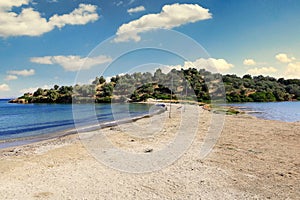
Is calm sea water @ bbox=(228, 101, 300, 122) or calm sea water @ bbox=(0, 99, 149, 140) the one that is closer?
calm sea water @ bbox=(0, 99, 149, 140)

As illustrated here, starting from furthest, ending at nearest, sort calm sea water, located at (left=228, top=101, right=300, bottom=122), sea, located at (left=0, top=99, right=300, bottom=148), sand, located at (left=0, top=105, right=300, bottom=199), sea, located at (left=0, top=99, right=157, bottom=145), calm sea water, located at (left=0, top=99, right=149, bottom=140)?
calm sea water, located at (left=228, top=101, right=300, bottom=122), calm sea water, located at (left=0, top=99, right=149, bottom=140), sea, located at (left=0, top=99, right=157, bottom=145), sea, located at (left=0, top=99, right=300, bottom=148), sand, located at (left=0, top=105, right=300, bottom=199)

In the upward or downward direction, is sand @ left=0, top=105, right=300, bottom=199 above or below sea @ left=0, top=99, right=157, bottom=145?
above

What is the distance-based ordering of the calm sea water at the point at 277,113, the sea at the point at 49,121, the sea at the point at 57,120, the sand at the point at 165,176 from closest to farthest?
the sand at the point at 165,176, the sea at the point at 57,120, the sea at the point at 49,121, the calm sea water at the point at 277,113

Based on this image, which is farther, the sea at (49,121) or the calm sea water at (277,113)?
the calm sea water at (277,113)

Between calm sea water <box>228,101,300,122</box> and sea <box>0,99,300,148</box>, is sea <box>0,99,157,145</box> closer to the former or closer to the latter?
sea <box>0,99,300,148</box>

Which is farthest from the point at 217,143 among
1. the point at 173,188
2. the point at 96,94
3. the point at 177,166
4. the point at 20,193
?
the point at 96,94

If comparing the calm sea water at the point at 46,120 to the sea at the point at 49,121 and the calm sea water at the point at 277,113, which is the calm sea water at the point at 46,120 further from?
the calm sea water at the point at 277,113

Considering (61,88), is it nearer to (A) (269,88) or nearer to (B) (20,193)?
(A) (269,88)

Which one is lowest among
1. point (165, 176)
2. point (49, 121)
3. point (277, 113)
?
point (49, 121)

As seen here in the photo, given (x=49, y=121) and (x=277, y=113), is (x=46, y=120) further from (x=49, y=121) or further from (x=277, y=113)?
(x=277, y=113)

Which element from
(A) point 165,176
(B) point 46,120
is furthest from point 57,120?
(A) point 165,176

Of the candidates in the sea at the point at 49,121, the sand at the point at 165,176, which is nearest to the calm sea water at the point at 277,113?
the sea at the point at 49,121

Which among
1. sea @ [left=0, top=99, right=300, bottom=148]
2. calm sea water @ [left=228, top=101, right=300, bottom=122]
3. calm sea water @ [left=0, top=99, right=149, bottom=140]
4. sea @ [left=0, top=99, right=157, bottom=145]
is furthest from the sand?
calm sea water @ [left=228, top=101, right=300, bottom=122]

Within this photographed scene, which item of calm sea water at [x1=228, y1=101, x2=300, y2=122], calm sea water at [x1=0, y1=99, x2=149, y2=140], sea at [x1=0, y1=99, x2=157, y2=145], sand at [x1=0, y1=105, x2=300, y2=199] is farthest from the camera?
calm sea water at [x1=228, y1=101, x2=300, y2=122]
